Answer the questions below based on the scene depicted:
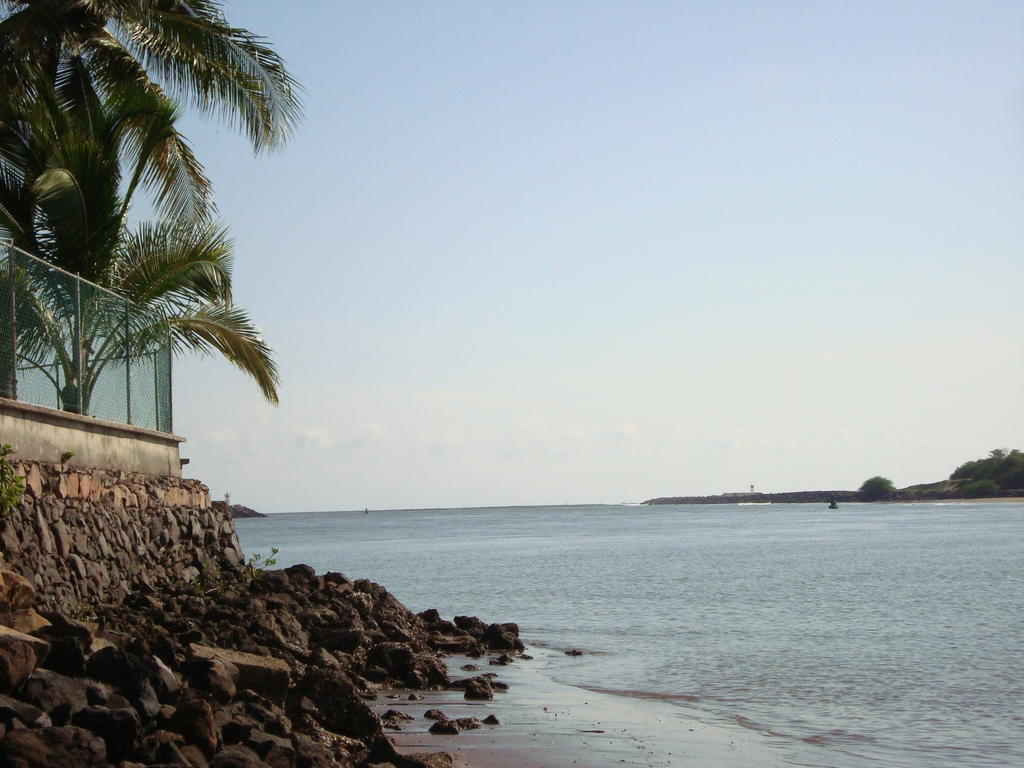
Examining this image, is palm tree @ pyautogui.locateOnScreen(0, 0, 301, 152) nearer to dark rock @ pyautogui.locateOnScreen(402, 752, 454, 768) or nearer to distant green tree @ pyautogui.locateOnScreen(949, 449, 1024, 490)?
dark rock @ pyautogui.locateOnScreen(402, 752, 454, 768)

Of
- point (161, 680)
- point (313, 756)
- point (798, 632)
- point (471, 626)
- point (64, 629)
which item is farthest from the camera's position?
point (798, 632)

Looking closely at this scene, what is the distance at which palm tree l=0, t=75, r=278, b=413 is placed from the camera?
1688cm

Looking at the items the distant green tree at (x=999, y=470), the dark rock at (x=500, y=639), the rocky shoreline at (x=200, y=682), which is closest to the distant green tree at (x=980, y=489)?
the distant green tree at (x=999, y=470)

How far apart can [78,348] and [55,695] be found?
284 inches

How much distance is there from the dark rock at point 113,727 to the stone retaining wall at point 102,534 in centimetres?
356

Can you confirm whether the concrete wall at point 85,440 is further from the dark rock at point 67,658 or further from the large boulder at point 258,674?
the dark rock at point 67,658

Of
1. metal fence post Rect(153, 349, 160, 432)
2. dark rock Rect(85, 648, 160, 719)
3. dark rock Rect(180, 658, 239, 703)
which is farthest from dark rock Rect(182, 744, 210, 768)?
metal fence post Rect(153, 349, 160, 432)

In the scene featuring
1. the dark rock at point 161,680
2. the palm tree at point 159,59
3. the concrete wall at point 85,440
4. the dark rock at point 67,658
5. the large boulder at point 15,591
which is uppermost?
the palm tree at point 159,59

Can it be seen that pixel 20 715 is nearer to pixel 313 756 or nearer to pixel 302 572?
pixel 313 756

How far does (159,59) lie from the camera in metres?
18.3

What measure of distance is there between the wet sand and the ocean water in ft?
1.98

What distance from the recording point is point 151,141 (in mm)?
18578

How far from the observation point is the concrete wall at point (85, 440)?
11.5 metres

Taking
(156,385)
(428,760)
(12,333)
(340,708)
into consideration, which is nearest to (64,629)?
(340,708)
